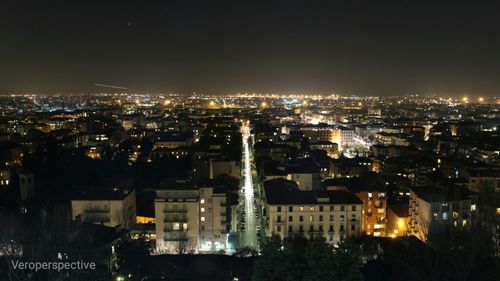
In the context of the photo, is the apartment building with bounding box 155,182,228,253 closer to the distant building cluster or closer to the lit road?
the distant building cluster

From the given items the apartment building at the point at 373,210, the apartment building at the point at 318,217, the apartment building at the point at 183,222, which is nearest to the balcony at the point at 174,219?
the apartment building at the point at 183,222

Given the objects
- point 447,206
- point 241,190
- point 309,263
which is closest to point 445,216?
point 447,206

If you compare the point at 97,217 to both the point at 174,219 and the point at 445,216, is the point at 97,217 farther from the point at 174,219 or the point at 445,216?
the point at 445,216

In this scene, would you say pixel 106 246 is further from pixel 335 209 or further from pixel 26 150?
pixel 26 150

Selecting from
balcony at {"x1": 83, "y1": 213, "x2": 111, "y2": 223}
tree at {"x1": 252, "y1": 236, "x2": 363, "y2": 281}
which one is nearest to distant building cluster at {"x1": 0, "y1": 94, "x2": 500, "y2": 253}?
balcony at {"x1": 83, "y1": 213, "x2": 111, "y2": 223}

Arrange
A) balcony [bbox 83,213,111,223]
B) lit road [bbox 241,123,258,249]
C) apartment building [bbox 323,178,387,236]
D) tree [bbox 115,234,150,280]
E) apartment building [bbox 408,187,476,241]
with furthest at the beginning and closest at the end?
1. apartment building [bbox 323,178,387,236]
2. lit road [bbox 241,123,258,249]
3. apartment building [bbox 408,187,476,241]
4. balcony [bbox 83,213,111,223]
5. tree [bbox 115,234,150,280]
